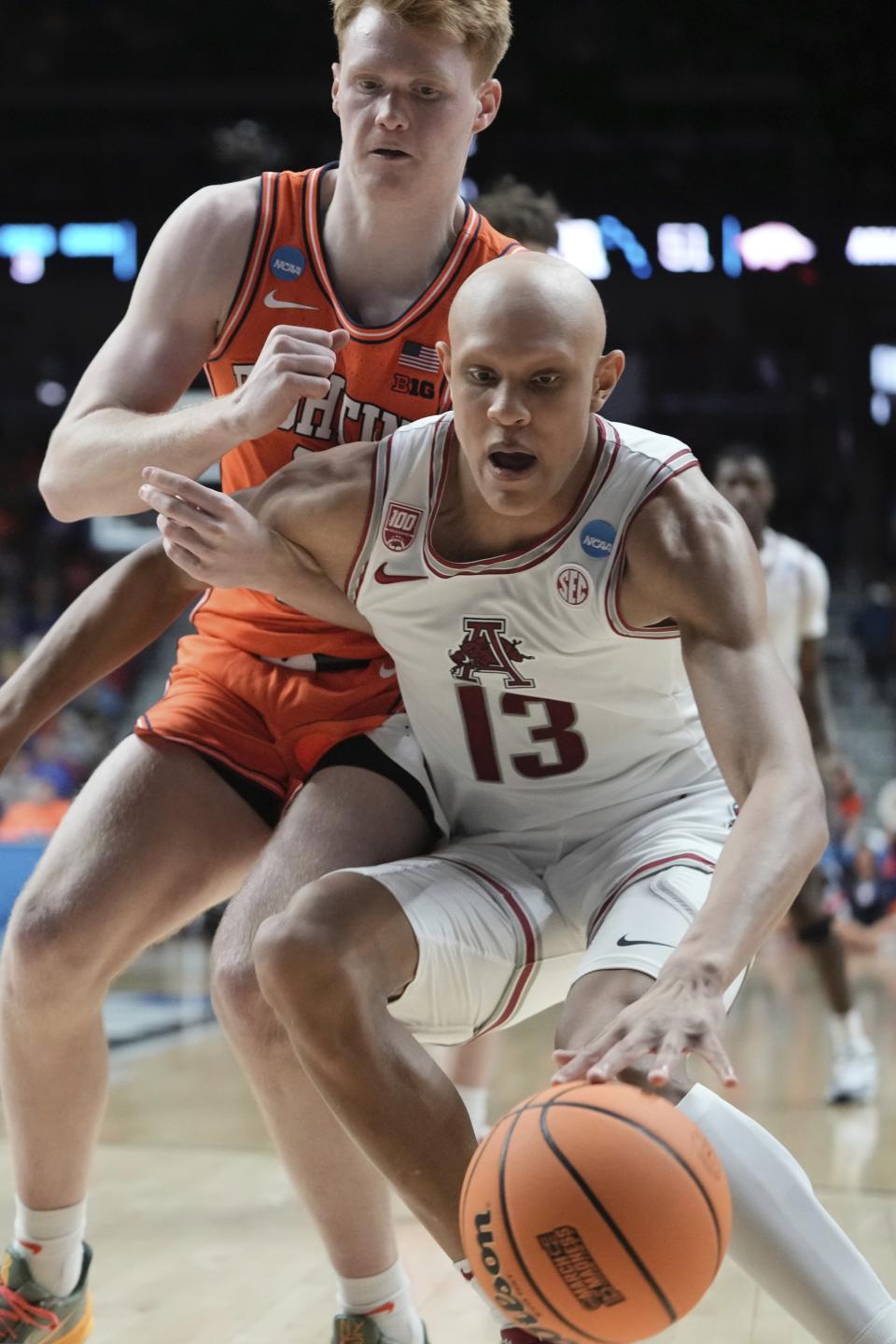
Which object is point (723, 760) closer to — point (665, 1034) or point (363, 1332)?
point (665, 1034)

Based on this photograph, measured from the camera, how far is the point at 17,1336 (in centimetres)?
290

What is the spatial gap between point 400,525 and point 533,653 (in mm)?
308

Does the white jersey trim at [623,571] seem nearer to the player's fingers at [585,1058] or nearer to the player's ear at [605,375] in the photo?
the player's ear at [605,375]

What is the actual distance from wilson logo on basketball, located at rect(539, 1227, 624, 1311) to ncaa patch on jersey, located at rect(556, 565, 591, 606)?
39.0 inches

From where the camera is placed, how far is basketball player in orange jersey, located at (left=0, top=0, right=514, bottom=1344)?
2760 mm

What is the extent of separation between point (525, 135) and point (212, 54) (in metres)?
3.70

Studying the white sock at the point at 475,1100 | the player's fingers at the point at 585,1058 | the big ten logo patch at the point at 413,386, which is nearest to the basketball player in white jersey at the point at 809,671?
the white sock at the point at 475,1100

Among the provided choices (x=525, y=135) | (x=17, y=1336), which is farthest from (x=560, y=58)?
(x=17, y=1336)

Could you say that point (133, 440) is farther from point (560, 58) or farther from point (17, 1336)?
point (560, 58)

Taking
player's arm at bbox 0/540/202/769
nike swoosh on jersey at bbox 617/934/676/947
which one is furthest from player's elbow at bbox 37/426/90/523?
nike swoosh on jersey at bbox 617/934/676/947

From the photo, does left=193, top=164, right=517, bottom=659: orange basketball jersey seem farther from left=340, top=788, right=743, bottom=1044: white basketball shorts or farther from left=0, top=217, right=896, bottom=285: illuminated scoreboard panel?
left=0, top=217, right=896, bottom=285: illuminated scoreboard panel

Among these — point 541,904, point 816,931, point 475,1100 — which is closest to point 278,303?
point 541,904

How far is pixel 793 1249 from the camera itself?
7.46ft

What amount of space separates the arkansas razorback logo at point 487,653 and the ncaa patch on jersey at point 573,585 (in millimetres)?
122
